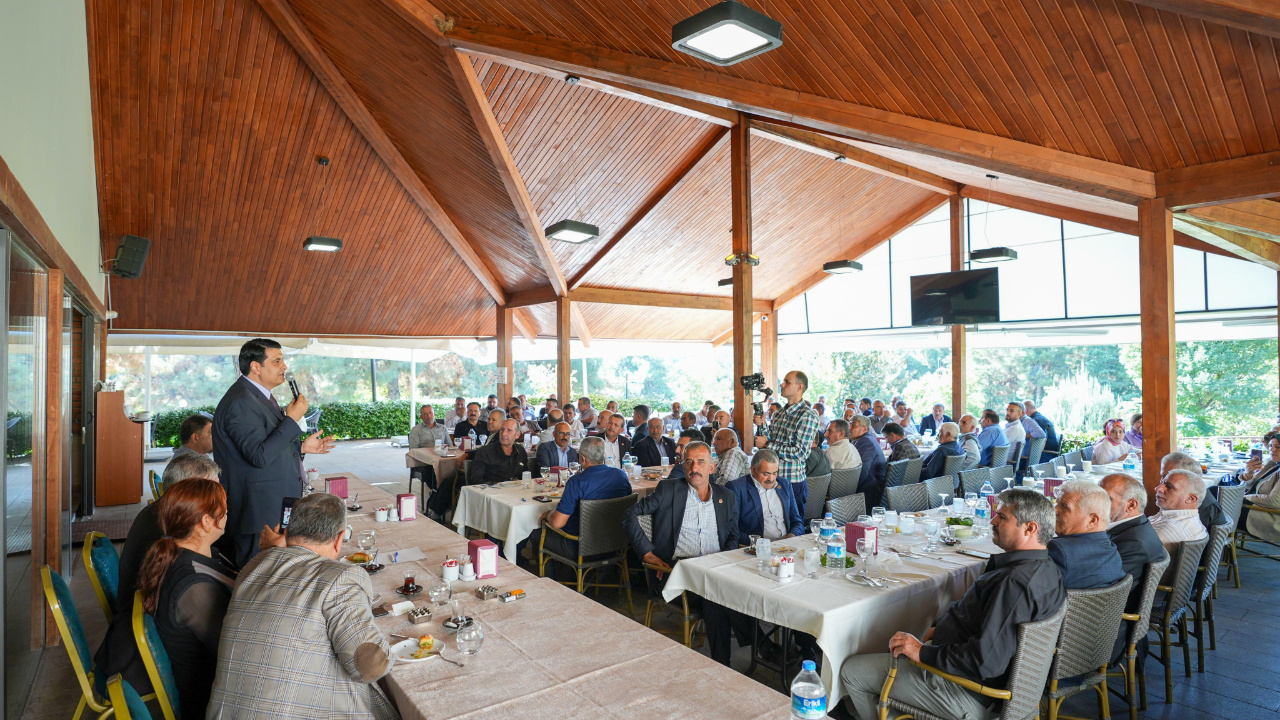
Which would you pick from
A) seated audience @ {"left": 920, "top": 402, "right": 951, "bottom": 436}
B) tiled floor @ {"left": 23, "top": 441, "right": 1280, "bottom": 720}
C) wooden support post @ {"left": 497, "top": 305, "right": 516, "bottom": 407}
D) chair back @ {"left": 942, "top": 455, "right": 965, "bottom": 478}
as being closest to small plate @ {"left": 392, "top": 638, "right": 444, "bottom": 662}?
tiled floor @ {"left": 23, "top": 441, "right": 1280, "bottom": 720}

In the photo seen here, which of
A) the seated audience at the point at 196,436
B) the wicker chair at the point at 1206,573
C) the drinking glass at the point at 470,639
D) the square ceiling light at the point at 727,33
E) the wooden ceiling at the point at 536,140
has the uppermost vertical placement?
the wooden ceiling at the point at 536,140

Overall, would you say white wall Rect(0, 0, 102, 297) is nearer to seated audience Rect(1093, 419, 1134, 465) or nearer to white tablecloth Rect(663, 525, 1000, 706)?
white tablecloth Rect(663, 525, 1000, 706)

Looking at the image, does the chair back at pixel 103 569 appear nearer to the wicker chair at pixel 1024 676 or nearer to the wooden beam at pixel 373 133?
the wicker chair at pixel 1024 676

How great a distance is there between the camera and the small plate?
230 cm

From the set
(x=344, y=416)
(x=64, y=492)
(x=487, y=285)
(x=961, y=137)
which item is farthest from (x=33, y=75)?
(x=344, y=416)

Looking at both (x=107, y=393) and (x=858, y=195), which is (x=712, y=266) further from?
(x=107, y=393)

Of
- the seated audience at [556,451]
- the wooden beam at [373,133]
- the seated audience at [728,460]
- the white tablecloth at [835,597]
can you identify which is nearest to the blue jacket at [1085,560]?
the white tablecloth at [835,597]

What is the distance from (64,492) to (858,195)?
11.2 meters

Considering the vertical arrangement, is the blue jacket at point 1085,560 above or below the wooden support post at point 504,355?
below

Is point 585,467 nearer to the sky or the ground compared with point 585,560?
nearer to the sky

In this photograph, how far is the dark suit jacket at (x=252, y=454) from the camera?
339cm

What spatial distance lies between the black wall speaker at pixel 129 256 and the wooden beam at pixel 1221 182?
11119 millimetres

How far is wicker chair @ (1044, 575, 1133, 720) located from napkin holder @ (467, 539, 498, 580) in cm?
239

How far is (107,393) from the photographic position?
28.0 feet
